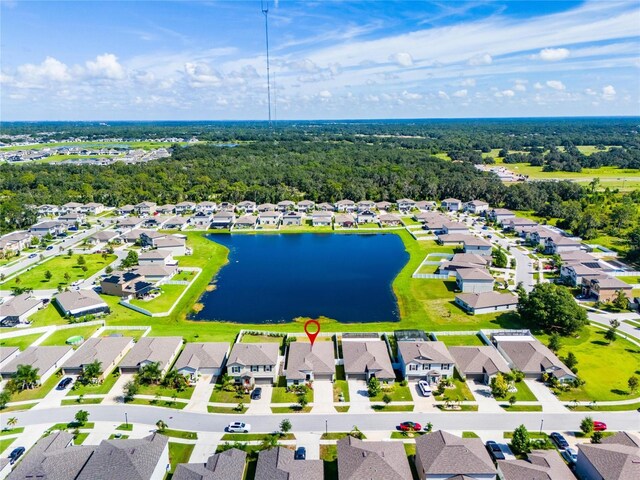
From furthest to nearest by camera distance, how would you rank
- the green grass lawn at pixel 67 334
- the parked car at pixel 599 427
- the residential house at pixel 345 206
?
the residential house at pixel 345 206 < the green grass lawn at pixel 67 334 < the parked car at pixel 599 427

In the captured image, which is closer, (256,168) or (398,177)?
(398,177)

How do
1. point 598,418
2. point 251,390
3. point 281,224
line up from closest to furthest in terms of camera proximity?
1. point 598,418
2. point 251,390
3. point 281,224

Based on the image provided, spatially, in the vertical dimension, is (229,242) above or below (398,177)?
below

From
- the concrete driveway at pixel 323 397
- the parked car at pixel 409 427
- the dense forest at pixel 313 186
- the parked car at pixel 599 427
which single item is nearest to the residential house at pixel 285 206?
the dense forest at pixel 313 186

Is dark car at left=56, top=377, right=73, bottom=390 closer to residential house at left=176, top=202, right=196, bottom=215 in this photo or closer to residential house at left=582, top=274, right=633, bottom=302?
residential house at left=582, top=274, right=633, bottom=302

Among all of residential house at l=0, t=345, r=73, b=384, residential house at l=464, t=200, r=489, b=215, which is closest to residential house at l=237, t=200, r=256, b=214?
residential house at l=464, t=200, r=489, b=215

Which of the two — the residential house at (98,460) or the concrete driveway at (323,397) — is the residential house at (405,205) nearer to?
the concrete driveway at (323,397)

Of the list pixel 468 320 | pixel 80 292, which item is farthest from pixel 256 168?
pixel 468 320

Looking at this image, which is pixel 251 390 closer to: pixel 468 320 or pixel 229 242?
pixel 468 320
